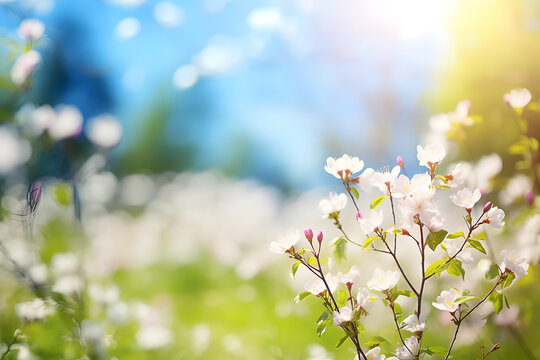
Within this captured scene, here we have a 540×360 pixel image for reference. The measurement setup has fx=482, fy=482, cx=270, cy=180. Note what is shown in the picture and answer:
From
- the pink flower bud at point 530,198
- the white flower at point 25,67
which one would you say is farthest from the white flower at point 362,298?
the white flower at point 25,67

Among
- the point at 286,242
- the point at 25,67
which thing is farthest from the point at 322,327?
the point at 25,67

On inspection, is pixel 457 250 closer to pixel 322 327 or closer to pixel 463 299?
pixel 463 299

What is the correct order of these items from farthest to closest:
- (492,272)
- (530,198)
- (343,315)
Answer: (530,198) → (492,272) → (343,315)

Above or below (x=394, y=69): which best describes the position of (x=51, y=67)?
above

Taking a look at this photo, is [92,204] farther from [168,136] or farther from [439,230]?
[439,230]

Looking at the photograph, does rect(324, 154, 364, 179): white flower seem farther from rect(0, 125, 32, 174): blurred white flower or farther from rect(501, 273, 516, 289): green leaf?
rect(0, 125, 32, 174): blurred white flower

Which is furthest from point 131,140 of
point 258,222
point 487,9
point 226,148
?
point 487,9
